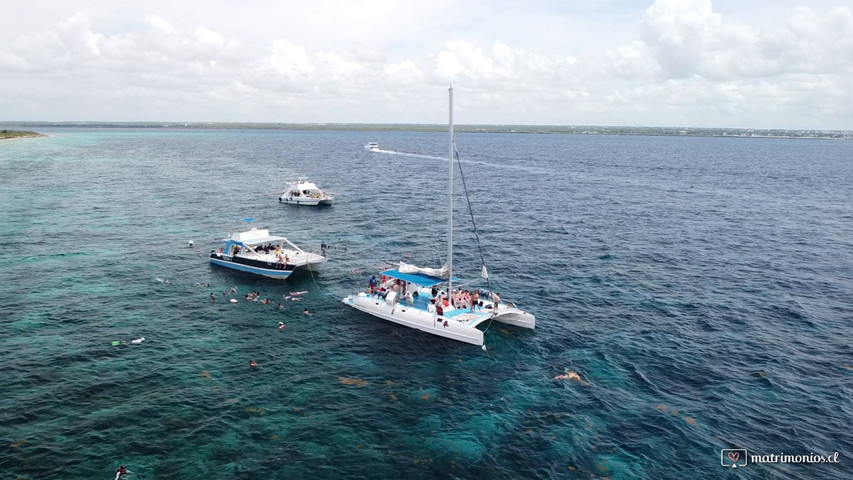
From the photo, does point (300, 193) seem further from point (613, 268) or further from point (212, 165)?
point (212, 165)

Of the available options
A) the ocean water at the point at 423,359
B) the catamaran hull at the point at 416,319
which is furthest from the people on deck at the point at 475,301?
the ocean water at the point at 423,359

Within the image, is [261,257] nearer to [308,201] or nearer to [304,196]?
[308,201]

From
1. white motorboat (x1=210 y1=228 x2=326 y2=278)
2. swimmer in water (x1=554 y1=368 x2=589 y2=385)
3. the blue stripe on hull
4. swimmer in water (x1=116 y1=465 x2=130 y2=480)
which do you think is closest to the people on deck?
swimmer in water (x1=554 y1=368 x2=589 y2=385)

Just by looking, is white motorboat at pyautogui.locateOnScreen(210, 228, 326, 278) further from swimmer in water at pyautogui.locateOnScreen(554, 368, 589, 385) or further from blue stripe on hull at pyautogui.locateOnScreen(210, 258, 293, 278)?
swimmer in water at pyautogui.locateOnScreen(554, 368, 589, 385)

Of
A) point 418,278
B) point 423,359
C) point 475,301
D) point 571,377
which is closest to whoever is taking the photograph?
point 571,377

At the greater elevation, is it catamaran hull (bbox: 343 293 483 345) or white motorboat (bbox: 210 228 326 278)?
white motorboat (bbox: 210 228 326 278)

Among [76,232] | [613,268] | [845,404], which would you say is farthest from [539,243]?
[76,232]

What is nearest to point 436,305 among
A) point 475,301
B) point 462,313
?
point 462,313
